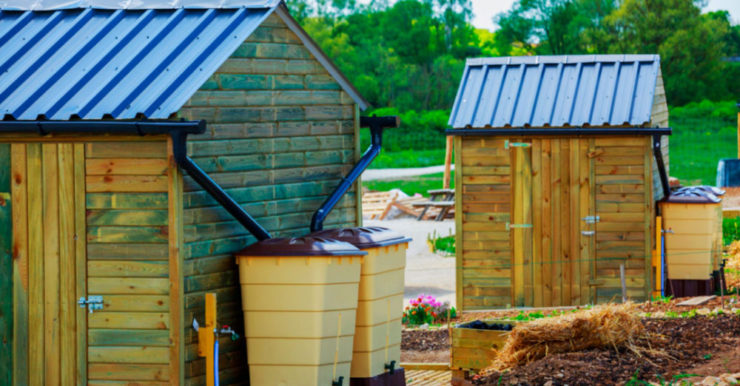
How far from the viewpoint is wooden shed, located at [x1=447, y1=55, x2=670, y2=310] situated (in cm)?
1438

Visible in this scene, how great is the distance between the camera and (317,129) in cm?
1002

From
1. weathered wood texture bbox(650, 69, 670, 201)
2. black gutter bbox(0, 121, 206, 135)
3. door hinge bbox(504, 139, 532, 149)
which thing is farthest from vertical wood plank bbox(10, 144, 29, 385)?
weathered wood texture bbox(650, 69, 670, 201)

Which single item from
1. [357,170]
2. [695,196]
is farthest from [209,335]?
[695,196]

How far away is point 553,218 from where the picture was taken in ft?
48.0

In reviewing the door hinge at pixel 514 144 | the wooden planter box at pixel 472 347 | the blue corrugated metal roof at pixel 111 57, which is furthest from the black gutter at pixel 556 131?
the blue corrugated metal roof at pixel 111 57

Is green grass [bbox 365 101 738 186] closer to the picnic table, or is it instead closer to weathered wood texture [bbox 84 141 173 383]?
the picnic table

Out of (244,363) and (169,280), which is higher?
(169,280)

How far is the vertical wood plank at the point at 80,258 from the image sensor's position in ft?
27.3

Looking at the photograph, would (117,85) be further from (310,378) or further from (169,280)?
(310,378)

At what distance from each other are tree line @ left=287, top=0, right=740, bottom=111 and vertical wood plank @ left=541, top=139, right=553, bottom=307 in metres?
39.9

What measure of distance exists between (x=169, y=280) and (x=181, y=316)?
27 cm

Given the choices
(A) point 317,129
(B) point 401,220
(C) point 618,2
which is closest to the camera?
(A) point 317,129

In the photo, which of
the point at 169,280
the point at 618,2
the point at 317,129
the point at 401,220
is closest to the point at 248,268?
the point at 169,280

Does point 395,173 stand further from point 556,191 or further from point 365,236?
point 365,236
